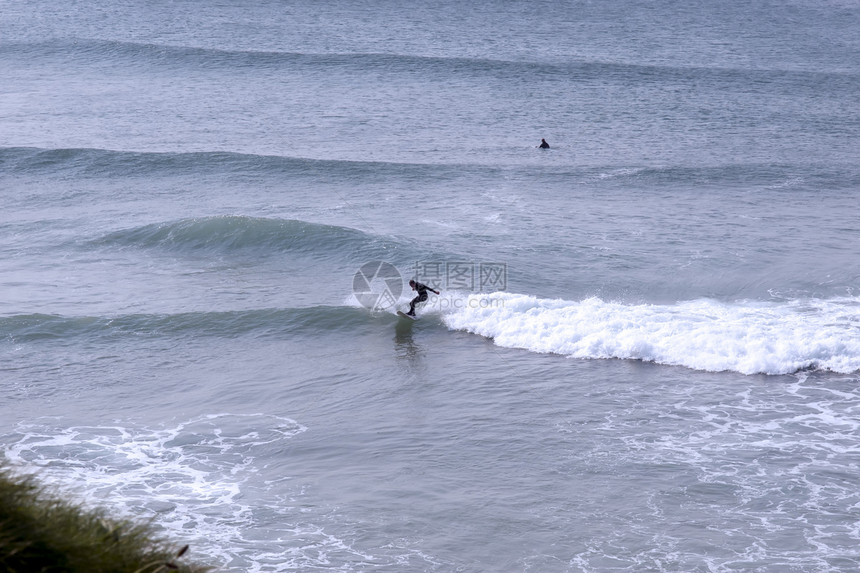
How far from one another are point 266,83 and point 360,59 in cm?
619

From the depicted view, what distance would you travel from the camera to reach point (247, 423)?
1448 centimetres

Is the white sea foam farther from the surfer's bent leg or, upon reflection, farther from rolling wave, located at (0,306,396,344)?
rolling wave, located at (0,306,396,344)

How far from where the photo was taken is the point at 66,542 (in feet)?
17.9

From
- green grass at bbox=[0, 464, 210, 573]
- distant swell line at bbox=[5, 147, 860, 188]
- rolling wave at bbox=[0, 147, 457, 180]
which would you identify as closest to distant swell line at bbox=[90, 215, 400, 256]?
distant swell line at bbox=[5, 147, 860, 188]

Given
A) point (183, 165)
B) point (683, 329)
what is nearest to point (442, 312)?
point (683, 329)

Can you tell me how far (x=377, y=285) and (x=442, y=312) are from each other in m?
2.44

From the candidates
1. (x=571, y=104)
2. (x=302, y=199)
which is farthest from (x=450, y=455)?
(x=571, y=104)

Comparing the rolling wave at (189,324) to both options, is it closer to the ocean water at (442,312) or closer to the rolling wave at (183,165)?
the ocean water at (442,312)

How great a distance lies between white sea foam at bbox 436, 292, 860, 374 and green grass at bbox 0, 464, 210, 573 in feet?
→ 40.7

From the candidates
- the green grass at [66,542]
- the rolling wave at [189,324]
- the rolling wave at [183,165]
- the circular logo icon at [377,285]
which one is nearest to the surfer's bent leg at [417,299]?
the rolling wave at [189,324]

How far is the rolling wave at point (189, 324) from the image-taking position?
18484 millimetres

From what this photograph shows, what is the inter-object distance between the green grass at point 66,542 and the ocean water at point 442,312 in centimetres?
293

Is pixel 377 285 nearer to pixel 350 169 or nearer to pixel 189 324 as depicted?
pixel 189 324

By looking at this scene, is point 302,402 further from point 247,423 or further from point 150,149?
point 150,149
